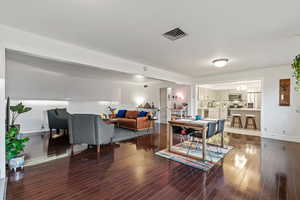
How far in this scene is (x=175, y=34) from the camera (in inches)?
101

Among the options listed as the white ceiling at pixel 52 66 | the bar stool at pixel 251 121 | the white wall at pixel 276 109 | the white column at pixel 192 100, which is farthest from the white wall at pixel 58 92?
the white wall at pixel 276 109

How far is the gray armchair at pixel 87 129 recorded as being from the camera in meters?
3.52

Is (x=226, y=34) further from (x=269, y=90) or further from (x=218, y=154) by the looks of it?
(x=269, y=90)

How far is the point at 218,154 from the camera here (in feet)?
10.8

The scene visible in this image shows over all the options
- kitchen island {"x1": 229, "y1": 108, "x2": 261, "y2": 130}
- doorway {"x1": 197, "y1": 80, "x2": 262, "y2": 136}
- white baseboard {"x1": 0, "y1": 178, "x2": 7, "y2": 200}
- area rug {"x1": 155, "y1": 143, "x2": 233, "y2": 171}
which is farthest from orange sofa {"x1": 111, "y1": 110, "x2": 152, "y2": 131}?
kitchen island {"x1": 229, "y1": 108, "x2": 261, "y2": 130}

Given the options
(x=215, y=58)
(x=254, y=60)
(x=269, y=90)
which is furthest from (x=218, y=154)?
(x=269, y=90)

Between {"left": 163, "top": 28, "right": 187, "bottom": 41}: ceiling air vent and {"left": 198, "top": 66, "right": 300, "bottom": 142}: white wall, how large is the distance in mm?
4289

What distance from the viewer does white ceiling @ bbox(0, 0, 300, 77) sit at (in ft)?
5.96

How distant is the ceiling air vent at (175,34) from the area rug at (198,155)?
8.40 feet

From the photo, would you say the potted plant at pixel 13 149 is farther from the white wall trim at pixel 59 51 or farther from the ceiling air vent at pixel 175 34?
the ceiling air vent at pixel 175 34

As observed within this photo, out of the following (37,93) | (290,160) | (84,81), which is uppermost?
(84,81)

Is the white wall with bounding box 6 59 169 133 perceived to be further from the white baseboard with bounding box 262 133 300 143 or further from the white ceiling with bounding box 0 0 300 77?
the white baseboard with bounding box 262 133 300 143

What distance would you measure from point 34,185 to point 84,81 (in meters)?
5.82

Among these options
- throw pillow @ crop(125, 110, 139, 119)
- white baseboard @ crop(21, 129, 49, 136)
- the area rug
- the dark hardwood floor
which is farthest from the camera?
throw pillow @ crop(125, 110, 139, 119)
